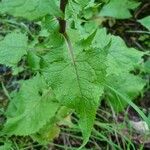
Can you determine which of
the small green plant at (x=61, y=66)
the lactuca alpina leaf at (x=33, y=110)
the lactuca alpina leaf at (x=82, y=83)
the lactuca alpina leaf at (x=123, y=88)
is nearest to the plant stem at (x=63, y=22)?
the small green plant at (x=61, y=66)

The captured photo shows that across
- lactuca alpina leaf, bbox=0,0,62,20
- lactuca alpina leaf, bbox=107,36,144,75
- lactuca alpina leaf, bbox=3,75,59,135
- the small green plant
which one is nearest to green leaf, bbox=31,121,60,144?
the small green plant

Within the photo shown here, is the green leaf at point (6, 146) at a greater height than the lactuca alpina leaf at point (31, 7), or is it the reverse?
the lactuca alpina leaf at point (31, 7)

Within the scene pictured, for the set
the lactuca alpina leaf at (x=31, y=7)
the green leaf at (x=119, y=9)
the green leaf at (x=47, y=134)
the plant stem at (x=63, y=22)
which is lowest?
the green leaf at (x=47, y=134)

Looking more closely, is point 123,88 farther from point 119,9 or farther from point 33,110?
point 119,9

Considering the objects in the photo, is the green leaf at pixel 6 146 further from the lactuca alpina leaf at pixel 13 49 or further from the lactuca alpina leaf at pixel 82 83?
the lactuca alpina leaf at pixel 82 83

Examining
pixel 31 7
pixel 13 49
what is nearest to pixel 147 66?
pixel 13 49

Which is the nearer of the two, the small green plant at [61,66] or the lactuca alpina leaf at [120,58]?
the small green plant at [61,66]

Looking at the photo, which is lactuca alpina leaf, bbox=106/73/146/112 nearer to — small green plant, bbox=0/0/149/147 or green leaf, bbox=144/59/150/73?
small green plant, bbox=0/0/149/147
